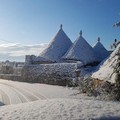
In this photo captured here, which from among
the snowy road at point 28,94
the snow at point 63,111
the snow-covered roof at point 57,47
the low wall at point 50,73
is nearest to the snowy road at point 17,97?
the snowy road at point 28,94

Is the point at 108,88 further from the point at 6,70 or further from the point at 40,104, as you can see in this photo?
the point at 6,70

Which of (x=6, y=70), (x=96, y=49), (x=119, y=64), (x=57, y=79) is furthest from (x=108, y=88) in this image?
(x=6, y=70)

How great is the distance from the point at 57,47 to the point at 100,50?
648 cm

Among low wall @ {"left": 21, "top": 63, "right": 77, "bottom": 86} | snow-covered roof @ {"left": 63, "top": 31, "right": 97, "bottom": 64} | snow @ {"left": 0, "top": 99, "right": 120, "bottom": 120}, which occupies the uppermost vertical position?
snow-covered roof @ {"left": 63, "top": 31, "right": 97, "bottom": 64}

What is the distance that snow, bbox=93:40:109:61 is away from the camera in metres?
47.6

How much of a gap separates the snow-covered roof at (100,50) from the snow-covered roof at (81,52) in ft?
5.82

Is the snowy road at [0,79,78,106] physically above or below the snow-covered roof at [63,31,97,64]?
below

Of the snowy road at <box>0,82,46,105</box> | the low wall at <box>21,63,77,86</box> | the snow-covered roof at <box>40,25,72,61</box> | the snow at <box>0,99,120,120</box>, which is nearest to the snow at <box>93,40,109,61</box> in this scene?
the snow-covered roof at <box>40,25,72,61</box>

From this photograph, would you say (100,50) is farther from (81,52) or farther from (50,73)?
(50,73)

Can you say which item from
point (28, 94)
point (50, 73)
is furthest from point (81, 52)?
point (28, 94)

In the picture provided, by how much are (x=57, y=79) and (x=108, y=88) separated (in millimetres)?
16623

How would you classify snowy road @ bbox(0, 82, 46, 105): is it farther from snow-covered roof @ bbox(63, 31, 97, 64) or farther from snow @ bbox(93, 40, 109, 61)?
snow @ bbox(93, 40, 109, 61)

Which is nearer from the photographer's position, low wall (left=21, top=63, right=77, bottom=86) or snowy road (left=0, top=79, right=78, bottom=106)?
Answer: snowy road (left=0, top=79, right=78, bottom=106)

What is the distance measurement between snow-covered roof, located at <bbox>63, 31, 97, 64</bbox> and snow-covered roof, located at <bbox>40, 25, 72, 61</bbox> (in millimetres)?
1594
